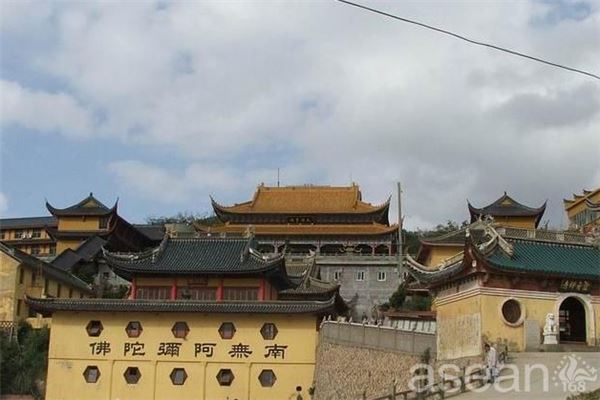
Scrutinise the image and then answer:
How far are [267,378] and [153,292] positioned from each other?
717cm

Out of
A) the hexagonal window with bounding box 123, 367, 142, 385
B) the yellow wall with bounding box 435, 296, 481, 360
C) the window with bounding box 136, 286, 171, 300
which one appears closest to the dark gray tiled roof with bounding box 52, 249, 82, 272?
the window with bounding box 136, 286, 171, 300

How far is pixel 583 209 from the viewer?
63.0m

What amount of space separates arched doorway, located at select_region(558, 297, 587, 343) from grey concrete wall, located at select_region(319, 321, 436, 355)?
14.2ft

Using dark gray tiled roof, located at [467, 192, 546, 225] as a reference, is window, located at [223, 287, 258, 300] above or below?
below

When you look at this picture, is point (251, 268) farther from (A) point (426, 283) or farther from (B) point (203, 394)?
(A) point (426, 283)

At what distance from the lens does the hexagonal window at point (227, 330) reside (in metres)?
36.9

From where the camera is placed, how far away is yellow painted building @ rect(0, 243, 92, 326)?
155ft

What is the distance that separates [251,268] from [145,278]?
5117 mm

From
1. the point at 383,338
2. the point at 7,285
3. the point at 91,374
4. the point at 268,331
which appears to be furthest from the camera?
the point at 7,285

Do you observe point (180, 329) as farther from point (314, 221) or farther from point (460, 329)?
point (314, 221)

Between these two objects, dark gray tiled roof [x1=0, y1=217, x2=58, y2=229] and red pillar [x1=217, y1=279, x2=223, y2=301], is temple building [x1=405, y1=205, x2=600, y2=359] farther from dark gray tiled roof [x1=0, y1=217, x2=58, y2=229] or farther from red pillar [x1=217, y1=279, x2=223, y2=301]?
dark gray tiled roof [x1=0, y1=217, x2=58, y2=229]

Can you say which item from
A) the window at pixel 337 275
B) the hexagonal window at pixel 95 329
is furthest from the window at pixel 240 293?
the window at pixel 337 275

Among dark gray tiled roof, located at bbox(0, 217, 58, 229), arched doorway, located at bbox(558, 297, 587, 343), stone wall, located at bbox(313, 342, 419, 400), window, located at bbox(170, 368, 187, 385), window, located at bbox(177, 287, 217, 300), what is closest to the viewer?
stone wall, located at bbox(313, 342, 419, 400)

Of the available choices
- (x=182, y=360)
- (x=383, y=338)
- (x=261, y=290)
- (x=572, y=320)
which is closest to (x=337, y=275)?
(x=261, y=290)
